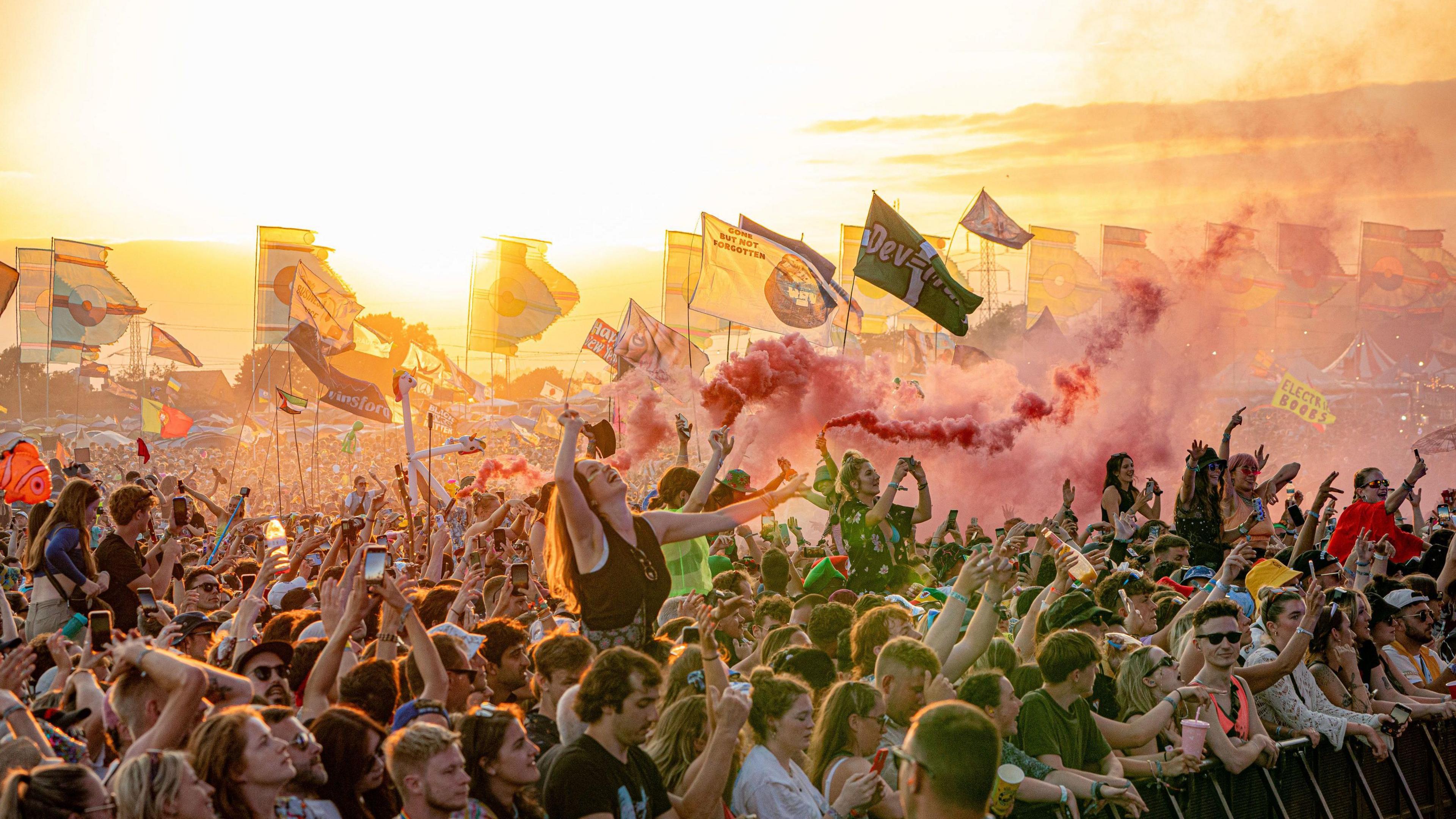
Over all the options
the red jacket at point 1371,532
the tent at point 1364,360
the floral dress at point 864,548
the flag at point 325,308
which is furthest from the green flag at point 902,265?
the tent at point 1364,360

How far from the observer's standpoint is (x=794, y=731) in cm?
487

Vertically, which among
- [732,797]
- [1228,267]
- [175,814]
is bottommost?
[732,797]

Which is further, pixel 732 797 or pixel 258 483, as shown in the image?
pixel 258 483

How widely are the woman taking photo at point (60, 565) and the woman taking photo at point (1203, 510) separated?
9.85 metres

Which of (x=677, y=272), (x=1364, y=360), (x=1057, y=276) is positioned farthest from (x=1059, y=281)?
(x=677, y=272)

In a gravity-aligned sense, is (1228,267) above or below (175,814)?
above

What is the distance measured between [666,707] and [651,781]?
64 centimetres

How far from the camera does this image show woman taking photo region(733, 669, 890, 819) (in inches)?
186

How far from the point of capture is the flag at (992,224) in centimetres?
4353

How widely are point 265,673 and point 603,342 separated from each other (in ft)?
93.2

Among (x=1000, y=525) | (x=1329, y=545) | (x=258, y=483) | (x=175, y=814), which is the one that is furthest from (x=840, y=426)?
(x=258, y=483)

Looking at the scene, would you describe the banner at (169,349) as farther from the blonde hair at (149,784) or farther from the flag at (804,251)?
the blonde hair at (149,784)

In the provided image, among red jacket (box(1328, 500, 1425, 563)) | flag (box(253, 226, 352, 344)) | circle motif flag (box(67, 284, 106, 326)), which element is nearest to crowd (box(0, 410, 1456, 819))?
red jacket (box(1328, 500, 1425, 563))

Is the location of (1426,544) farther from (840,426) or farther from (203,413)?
(203,413)
